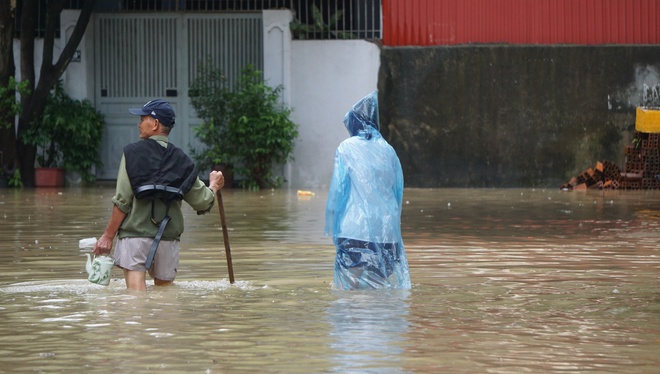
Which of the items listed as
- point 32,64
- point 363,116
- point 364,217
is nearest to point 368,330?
point 364,217

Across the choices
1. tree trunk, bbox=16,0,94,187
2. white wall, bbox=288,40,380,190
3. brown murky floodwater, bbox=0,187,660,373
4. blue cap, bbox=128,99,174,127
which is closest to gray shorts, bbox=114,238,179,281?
brown murky floodwater, bbox=0,187,660,373

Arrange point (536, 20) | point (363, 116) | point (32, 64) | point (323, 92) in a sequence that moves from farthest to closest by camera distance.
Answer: point (323, 92)
point (536, 20)
point (32, 64)
point (363, 116)

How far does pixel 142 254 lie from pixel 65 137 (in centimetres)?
1653

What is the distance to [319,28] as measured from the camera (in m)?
24.9

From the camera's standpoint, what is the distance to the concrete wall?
24297mm

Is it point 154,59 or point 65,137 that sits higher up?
point 154,59

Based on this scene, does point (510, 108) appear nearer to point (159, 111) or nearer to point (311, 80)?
point (311, 80)

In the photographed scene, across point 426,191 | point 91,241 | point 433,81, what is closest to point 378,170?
point 91,241

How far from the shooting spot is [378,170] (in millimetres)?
8945

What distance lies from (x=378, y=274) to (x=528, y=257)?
106 inches

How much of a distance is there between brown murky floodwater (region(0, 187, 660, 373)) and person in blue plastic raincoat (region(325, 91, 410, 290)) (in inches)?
7.4

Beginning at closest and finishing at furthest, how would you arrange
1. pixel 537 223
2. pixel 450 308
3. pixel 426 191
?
pixel 450 308
pixel 537 223
pixel 426 191

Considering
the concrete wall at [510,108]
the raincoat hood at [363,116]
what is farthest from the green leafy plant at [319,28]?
the raincoat hood at [363,116]

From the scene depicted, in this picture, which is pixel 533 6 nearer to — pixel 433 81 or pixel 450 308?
pixel 433 81
